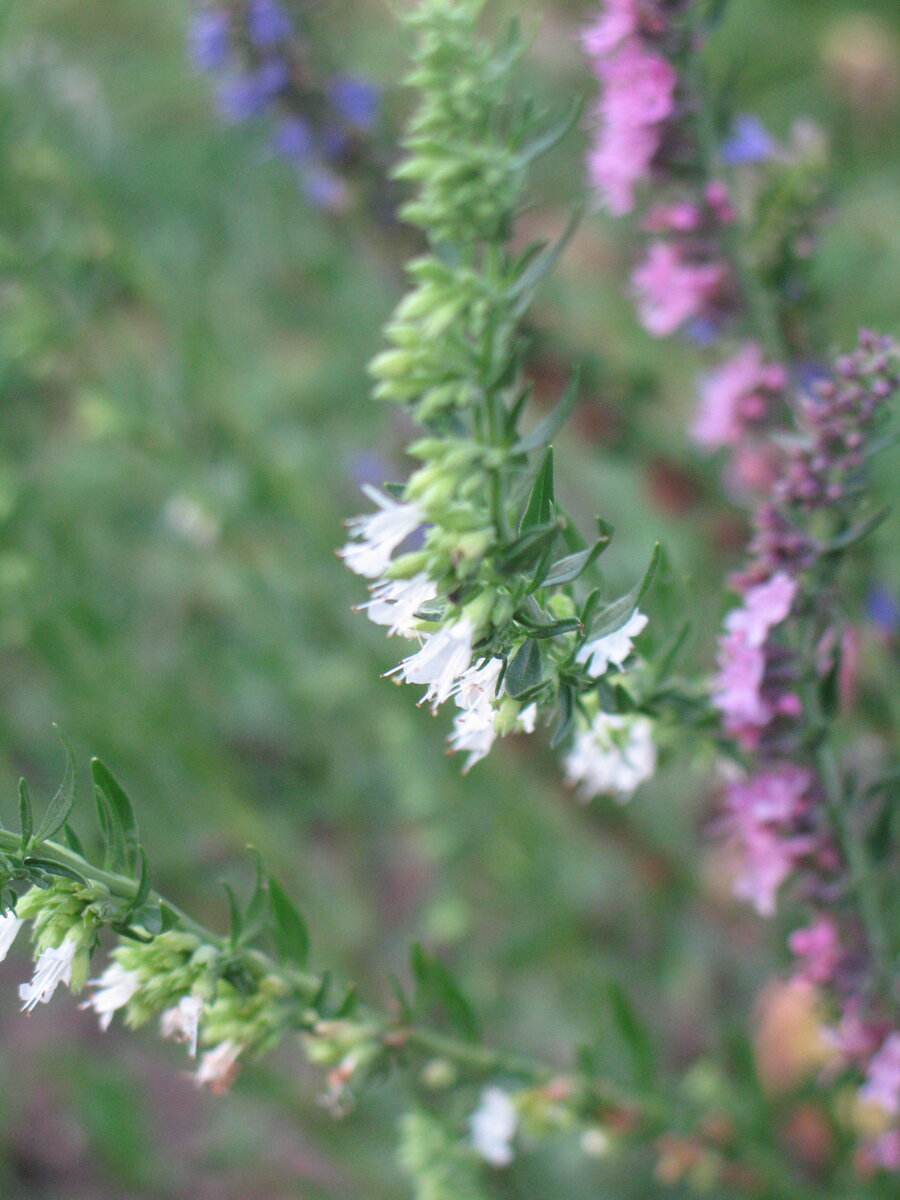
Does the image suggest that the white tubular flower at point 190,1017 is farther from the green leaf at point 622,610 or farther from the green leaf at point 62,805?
the green leaf at point 622,610

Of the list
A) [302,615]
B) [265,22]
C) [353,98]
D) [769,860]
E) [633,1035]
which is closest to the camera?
[769,860]

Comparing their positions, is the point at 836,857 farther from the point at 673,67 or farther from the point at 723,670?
the point at 673,67

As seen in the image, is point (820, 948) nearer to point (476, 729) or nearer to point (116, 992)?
point (476, 729)

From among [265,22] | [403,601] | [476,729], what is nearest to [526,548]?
[403,601]

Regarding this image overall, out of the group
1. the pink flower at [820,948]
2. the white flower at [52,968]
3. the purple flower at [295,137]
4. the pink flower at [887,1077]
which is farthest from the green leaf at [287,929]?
the purple flower at [295,137]

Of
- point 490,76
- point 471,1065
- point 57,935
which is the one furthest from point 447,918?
point 490,76

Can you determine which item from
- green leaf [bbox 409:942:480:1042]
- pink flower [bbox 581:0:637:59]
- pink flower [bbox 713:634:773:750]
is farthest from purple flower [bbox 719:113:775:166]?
green leaf [bbox 409:942:480:1042]
